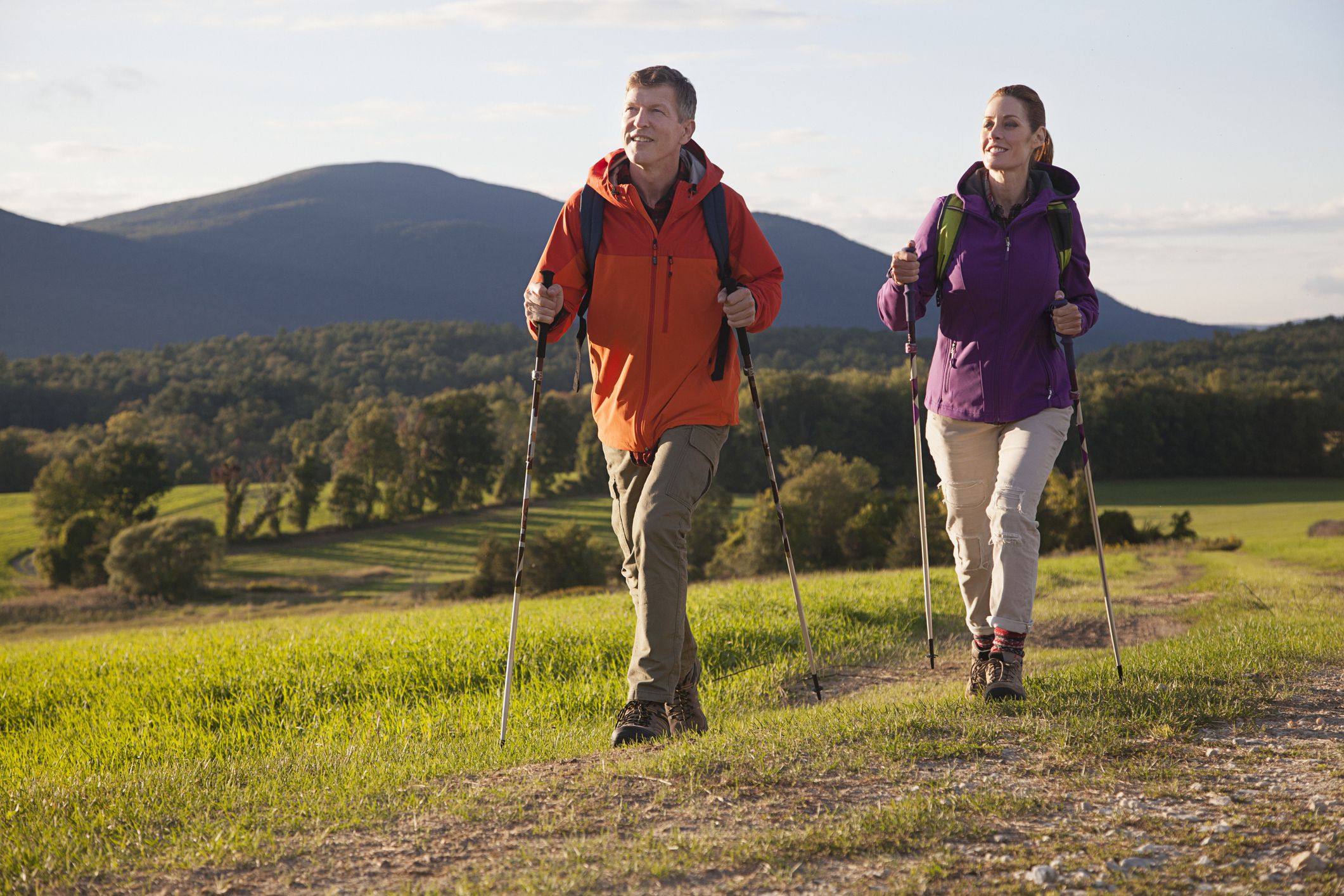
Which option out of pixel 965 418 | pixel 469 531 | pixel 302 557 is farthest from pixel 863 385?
pixel 965 418

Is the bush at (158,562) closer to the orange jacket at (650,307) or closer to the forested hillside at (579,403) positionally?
the forested hillside at (579,403)

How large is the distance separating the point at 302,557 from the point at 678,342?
6979 centimetres

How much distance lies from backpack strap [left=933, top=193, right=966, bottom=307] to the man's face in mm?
1573

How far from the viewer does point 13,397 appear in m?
118

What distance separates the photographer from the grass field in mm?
4004

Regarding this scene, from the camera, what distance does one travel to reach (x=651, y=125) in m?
5.82

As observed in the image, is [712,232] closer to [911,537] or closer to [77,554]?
[911,537]

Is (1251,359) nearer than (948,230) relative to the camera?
No

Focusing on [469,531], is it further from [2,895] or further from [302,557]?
[2,895]

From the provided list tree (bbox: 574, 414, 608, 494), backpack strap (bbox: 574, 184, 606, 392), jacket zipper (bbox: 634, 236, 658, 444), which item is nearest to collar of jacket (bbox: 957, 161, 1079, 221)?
jacket zipper (bbox: 634, 236, 658, 444)

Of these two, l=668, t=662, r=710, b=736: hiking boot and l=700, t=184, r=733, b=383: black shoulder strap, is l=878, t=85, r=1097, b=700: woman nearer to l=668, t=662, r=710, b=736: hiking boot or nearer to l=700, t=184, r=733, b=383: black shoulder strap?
l=700, t=184, r=733, b=383: black shoulder strap

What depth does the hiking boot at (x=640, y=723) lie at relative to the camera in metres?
5.61

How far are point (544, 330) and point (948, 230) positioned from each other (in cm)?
229

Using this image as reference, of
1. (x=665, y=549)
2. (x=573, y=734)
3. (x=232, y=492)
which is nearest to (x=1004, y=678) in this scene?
(x=665, y=549)
